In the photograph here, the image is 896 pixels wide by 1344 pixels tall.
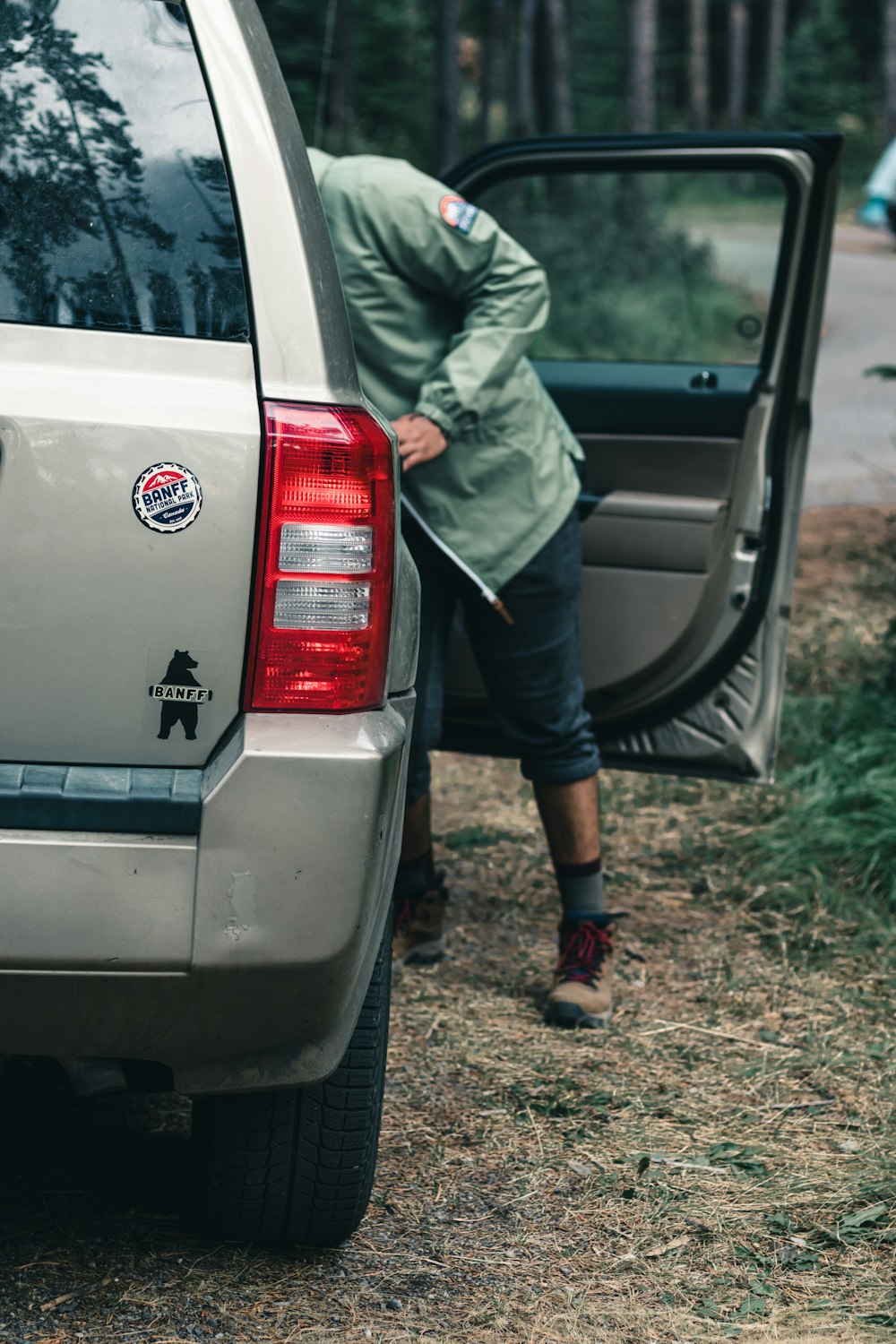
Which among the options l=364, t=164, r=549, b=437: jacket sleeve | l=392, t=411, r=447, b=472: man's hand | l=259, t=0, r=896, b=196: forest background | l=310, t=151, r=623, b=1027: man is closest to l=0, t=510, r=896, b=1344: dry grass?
l=310, t=151, r=623, b=1027: man

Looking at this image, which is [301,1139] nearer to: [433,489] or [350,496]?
[350,496]

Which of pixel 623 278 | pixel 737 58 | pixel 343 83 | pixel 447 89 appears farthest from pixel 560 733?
pixel 737 58

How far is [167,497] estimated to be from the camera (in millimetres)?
1714

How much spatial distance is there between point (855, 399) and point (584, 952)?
11125mm

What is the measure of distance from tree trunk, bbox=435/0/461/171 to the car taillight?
1639cm

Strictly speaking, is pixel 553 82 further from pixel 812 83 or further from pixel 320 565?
pixel 320 565

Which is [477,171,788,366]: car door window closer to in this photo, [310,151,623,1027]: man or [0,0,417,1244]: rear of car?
[310,151,623,1027]: man

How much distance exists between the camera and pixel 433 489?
3199 mm

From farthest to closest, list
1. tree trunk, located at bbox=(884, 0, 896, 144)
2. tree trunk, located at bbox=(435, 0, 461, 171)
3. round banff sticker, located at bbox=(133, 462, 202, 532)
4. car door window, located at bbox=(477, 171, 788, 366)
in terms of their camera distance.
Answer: tree trunk, located at bbox=(884, 0, 896, 144), tree trunk, located at bbox=(435, 0, 461, 171), car door window, located at bbox=(477, 171, 788, 366), round banff sticker, located at bbox=(133, 462, 202, 532)

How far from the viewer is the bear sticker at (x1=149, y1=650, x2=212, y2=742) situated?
5.71ft

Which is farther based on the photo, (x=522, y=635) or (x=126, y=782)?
(x=522, y=635)

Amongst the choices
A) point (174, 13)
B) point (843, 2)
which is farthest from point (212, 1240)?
point (843, 2)

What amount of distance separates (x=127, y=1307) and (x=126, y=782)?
82 cm

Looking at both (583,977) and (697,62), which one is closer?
(583,977)
